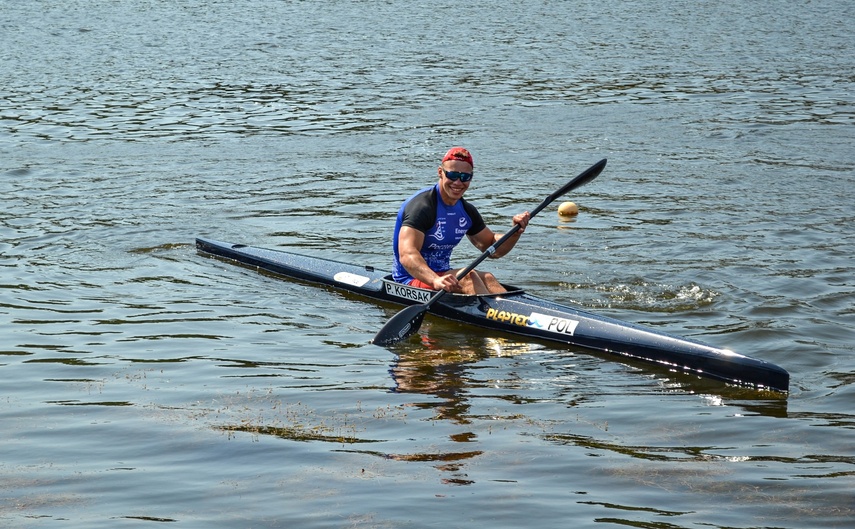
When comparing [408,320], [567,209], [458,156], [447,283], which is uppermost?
[458,156]

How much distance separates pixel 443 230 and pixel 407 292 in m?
0.71

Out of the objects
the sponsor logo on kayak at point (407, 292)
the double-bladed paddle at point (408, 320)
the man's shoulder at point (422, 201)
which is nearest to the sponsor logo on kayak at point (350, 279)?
the sponsor logo on kayak at point (407, 292)

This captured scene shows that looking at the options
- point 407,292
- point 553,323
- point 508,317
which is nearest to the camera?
point 553,323

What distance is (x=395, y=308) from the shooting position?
10.0 meters

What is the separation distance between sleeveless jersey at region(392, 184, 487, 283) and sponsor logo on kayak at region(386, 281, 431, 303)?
0.86ft

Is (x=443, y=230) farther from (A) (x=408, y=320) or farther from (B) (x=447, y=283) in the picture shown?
(A) (x=408, y=320)

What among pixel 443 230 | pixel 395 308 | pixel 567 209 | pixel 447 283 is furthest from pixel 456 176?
pixel 567 209

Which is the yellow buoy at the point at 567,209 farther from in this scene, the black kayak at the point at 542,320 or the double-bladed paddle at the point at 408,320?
the double-bladed paddle at the point at 408,320

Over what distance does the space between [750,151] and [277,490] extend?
42.3 feet

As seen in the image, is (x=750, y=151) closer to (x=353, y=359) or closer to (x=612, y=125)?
(x=612, y=125)

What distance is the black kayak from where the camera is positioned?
25.3ft

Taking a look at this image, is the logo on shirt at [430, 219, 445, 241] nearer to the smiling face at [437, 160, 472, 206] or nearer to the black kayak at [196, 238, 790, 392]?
the smiling face at [437, 160, 472, 206]

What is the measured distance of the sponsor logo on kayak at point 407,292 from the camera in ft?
31.5

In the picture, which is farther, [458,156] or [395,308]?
[395,308]
